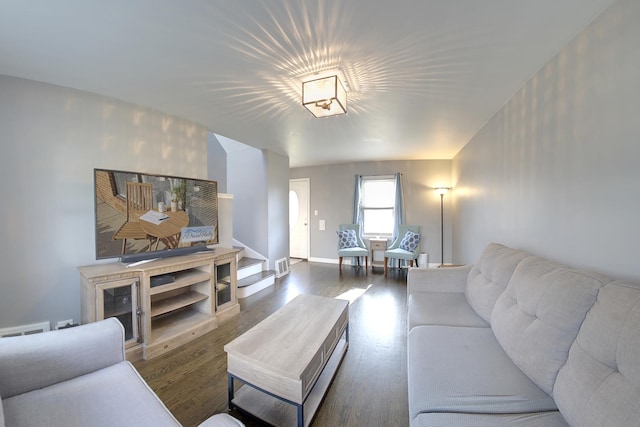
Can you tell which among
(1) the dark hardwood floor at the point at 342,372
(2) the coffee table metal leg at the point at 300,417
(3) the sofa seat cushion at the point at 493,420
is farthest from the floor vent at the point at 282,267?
(3) the sofa seat cushion at the point at 493,420

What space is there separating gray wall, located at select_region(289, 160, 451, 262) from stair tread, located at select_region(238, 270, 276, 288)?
5.92ft

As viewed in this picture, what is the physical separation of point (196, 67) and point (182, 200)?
1289mm

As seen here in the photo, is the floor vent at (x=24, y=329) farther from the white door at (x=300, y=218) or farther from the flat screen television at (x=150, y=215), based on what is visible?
the white door at (x=300, y=218)

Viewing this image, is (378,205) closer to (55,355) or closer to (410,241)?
(410,241)

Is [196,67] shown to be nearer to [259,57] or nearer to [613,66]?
[259,57]

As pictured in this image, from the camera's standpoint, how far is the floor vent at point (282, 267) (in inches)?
163

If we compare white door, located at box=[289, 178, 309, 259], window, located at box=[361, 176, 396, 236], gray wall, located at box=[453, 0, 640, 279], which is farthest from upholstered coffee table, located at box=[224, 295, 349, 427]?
white door, located at box=[289, 178, 309, 259]

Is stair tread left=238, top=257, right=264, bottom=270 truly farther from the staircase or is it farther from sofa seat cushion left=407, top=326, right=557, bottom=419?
sofa seat cushion left=407, top=326, right=557, bottom=419

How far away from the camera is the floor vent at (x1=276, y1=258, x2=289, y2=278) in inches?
163

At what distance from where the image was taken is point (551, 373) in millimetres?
956

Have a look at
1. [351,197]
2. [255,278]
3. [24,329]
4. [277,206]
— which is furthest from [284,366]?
[351,197]

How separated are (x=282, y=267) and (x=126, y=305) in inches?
101

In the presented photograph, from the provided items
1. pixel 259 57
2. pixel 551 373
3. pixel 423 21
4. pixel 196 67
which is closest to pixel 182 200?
pixel 196 67

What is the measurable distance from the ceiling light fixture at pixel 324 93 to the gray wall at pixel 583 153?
56.2 inches
